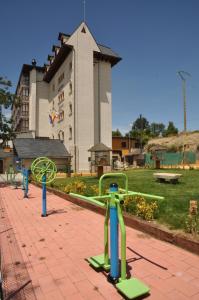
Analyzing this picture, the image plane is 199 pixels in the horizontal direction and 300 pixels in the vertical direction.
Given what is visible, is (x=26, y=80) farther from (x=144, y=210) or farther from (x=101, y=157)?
(x=144, y=210)

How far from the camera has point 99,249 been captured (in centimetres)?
470

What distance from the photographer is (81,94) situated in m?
30.0

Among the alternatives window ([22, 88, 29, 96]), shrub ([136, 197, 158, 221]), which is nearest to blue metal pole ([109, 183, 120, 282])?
shrub ([136, 197, 158, 221])

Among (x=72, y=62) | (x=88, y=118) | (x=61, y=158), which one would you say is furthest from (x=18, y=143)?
(x=72, y=62)

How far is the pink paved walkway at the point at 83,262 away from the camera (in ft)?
10.6

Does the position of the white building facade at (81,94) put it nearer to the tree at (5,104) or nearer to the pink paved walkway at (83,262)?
the tree at (5,104)

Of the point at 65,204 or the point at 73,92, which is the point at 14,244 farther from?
the point at 73,92

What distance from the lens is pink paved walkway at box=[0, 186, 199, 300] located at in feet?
10.6

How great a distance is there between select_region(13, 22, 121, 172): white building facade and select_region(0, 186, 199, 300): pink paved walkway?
927 inches

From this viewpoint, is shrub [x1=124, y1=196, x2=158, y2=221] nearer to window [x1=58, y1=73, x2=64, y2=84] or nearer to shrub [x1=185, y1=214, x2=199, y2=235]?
shrub [x1=185, y1=214, x2=199, y2=235]

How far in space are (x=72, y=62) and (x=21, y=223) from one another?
2683 cm

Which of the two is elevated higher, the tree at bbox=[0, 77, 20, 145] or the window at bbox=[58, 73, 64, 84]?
the window at bbox=[58, 73, 64, 84]

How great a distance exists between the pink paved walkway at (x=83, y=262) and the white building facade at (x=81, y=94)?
23557 mm

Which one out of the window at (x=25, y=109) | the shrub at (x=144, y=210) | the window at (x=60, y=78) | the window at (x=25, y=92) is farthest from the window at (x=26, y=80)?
the shrub at (x=144, y=210)
